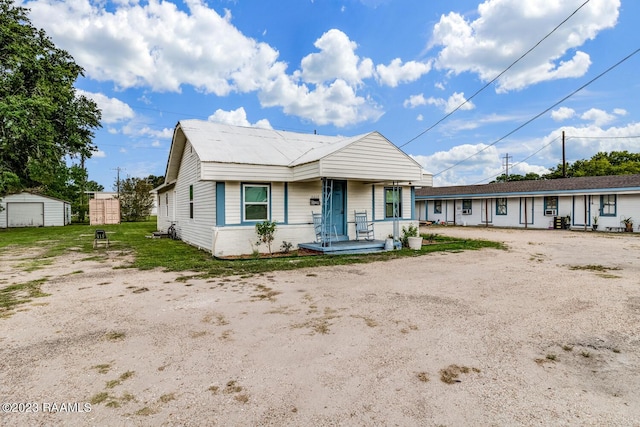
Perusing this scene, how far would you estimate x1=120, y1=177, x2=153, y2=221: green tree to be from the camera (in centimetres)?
3375

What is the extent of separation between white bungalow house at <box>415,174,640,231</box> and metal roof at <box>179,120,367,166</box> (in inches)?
658

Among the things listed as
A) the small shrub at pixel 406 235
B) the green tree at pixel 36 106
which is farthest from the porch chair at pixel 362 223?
the green tree at pixel 36 106

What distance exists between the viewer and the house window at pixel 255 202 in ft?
35.1

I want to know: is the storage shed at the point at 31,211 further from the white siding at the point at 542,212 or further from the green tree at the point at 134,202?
the white siding at the point at 542,212

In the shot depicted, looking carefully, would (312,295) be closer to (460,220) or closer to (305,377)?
(305,377)

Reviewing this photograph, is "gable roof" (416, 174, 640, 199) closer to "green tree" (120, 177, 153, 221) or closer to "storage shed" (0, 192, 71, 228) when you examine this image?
"green tree" (120, 177, 153, 221)

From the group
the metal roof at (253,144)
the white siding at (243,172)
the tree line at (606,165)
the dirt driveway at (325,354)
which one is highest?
the tree line at (606,165)

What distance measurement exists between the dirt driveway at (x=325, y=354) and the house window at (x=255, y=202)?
436cm

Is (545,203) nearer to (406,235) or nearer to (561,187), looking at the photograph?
(561,187)

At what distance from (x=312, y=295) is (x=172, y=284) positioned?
290cm

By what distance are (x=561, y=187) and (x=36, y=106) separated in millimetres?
30271

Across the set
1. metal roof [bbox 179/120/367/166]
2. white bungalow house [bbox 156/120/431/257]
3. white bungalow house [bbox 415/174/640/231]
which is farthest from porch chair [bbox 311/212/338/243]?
white bungalow house [bbox 415/174/640/231]

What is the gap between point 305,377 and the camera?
3.00 meters

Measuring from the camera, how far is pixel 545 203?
917 inches
